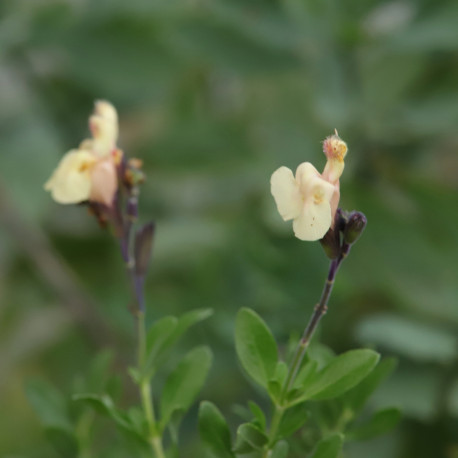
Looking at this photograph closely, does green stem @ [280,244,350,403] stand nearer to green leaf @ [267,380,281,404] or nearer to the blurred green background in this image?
green leaf @ [267,380,281,404]

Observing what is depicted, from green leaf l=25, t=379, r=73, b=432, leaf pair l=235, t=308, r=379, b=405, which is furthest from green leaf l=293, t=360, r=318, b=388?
green leaf l=25, t=379, r=73, b=432

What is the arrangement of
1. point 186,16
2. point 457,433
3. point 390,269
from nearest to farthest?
point 457,433
point 390,269
point 186,16

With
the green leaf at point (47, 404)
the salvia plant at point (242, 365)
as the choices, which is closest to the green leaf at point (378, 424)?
the salvia plant at point (242, 365)

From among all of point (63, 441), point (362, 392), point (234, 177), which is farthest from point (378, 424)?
point (234, 177)

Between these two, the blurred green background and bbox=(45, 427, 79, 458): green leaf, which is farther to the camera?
the blurred green background

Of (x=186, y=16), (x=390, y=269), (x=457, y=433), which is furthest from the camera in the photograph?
(x=186, y=16)

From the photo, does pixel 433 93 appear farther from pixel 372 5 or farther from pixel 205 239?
pixel 205 239

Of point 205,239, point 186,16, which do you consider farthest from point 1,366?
A: point 186,16
